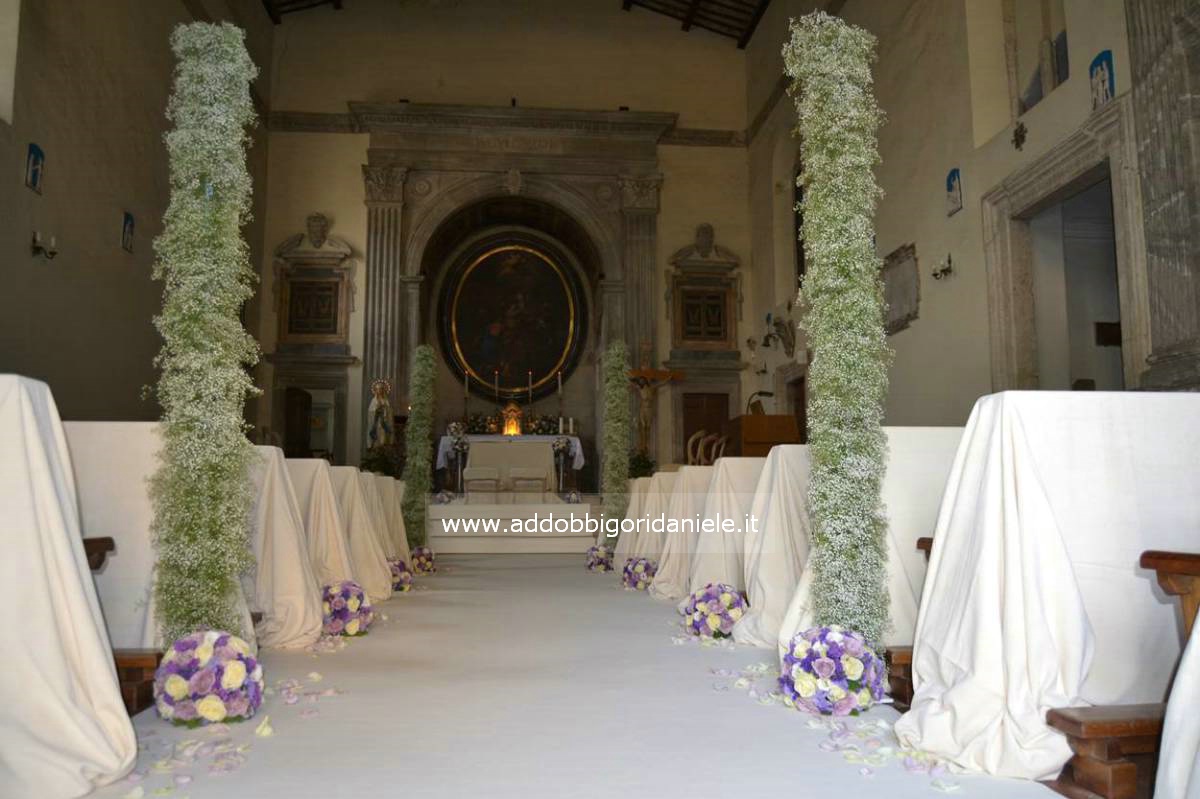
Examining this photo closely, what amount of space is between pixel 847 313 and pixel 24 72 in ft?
25.7

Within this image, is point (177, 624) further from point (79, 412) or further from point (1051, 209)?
point (1051, 209)

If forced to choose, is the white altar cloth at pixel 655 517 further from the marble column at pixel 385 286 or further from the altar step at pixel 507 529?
the marble column at pixel 385 286

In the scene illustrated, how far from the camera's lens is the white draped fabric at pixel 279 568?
404 centimetres

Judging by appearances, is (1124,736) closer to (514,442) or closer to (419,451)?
(419,451)

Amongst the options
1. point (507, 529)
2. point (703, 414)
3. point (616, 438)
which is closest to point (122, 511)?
point (616, 438)

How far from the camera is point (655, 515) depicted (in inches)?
272

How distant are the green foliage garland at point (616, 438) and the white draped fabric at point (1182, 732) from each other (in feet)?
21.4

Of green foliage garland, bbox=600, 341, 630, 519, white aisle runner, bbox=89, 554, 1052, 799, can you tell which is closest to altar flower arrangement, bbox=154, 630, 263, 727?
white aisle runner, bbox=89, 554, 1052, 799

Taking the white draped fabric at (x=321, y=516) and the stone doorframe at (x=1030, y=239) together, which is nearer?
the white draped fabric at (x=321, y=516)

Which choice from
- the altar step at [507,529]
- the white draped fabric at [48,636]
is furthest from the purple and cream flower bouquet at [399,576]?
the white draped fabric at [48,636]

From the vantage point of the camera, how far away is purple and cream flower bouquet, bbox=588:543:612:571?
796 centimetres

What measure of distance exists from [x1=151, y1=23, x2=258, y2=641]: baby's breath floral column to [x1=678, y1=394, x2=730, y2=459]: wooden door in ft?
37.9

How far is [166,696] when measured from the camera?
2.70 metres

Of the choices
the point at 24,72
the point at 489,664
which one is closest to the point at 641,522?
the point at 489,664
